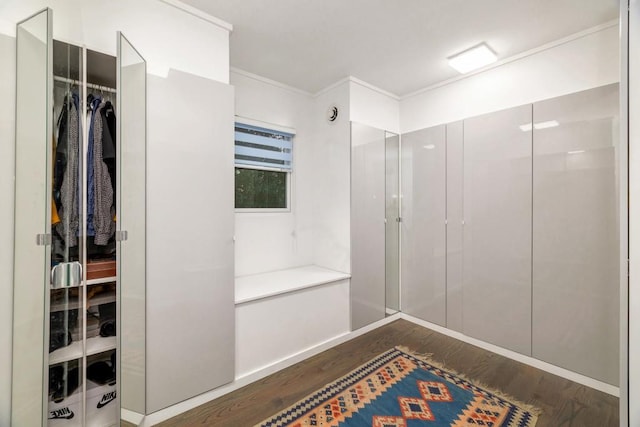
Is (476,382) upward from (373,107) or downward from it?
downward

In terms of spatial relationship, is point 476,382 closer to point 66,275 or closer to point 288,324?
point 288,324

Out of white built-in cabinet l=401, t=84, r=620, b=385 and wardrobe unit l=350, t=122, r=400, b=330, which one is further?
wardrobe unit l=350, t=122, r=400, b=330

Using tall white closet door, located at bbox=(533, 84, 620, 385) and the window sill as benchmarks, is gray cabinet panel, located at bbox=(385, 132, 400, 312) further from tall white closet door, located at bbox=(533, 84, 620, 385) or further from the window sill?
tall white closet door, located at bbox=(533, 84, 620, 385)

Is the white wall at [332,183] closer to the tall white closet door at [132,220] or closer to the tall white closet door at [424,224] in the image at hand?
the tall white closet door at [424,224]

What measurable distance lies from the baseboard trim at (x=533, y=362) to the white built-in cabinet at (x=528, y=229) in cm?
5

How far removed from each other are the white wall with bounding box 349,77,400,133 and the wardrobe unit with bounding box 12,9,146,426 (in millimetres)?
2027

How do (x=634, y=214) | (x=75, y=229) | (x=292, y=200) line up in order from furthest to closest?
(x=292, y=200) → (x=634, y=214) → (x=75, y=229)

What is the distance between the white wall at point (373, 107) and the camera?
9.82ft

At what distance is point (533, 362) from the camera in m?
2.38

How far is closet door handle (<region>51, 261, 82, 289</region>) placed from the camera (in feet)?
3.68

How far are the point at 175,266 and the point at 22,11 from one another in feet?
4.52

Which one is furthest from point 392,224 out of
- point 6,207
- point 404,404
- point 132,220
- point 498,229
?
point 6,207

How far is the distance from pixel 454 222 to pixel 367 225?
930 millimetres

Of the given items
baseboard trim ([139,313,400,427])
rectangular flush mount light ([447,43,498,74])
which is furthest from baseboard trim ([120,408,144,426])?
rectangular flush mount light ([447,43,498,74])
